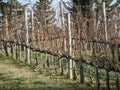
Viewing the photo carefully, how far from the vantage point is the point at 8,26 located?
20.6m

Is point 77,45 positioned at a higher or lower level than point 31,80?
higher

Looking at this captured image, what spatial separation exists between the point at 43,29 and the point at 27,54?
1590mm

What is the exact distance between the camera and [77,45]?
47.7 ft

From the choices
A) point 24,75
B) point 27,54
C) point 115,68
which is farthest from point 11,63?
point 115,68

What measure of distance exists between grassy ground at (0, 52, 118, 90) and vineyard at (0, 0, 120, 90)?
298 mm

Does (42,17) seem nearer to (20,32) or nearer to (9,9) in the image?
(20,32)

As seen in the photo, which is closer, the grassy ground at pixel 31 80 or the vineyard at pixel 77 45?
the grassy ground at pixel 31 80

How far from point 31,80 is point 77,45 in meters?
2.83

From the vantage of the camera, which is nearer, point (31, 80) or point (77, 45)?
point (31, 80)

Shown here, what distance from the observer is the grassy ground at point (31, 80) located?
37.5 ft

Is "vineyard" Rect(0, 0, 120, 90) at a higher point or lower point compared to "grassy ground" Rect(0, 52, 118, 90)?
higher

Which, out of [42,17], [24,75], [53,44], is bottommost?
[24,75]

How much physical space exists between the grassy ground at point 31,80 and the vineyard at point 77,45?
→ 0.98ft

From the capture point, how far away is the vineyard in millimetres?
11641
